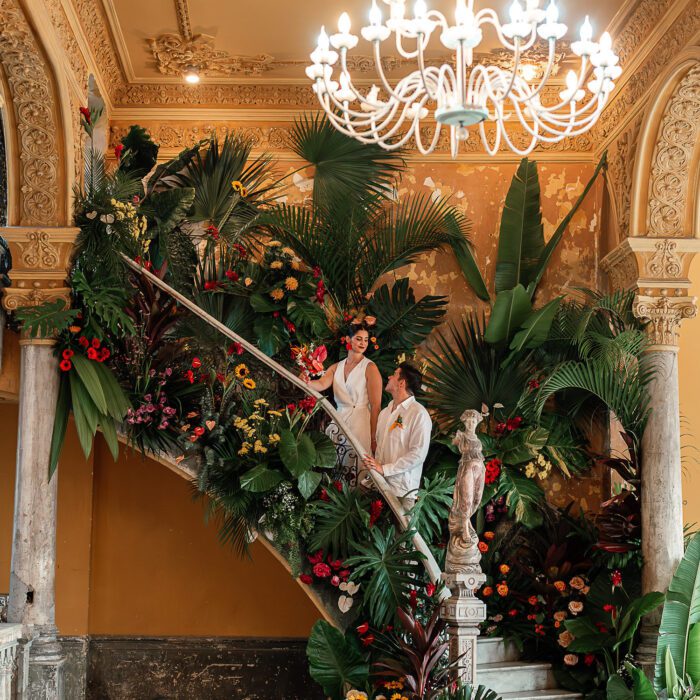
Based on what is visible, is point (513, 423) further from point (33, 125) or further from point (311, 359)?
point (33, 125)

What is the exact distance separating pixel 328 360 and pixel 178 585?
302cm

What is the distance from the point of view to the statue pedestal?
21.1 ft

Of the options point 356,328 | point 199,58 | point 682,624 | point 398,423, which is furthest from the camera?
point 199,58

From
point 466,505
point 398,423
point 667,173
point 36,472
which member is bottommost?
point 466,505

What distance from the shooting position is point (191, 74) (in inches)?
364

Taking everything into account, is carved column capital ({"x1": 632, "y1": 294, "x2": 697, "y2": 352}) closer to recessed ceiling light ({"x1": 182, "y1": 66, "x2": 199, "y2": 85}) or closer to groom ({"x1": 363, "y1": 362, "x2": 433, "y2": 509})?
groom ({"x1": 363, "y1": 362, "x2": 433, "y2": 509})

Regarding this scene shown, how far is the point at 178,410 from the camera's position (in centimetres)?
776

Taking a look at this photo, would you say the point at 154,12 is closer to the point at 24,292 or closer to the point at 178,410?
the point at 24,292

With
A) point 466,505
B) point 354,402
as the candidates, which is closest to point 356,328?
point 354,402

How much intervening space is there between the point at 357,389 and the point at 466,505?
2.07 m

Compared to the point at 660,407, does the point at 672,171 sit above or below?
above

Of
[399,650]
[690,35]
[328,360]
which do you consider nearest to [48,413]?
[328,360]

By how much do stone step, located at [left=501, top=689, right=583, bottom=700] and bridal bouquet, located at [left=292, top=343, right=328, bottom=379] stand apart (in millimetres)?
2959

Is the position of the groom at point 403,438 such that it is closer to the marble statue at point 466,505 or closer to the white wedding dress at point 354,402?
the white wedding dress at point 354,402
